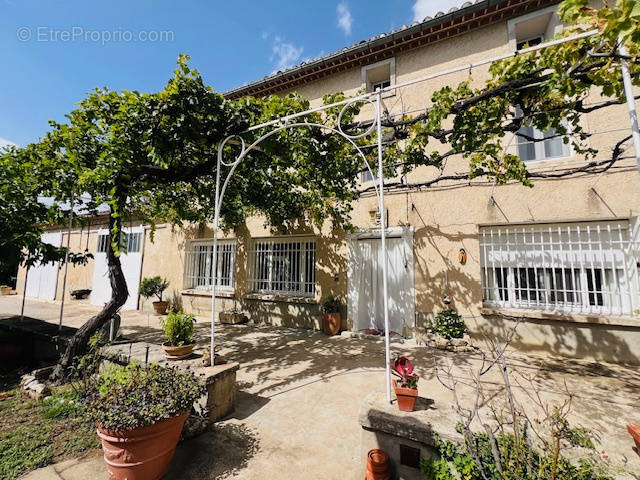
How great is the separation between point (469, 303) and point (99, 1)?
8.87 metres

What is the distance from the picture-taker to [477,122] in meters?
3.93

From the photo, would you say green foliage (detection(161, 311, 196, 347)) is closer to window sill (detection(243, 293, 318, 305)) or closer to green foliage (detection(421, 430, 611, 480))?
green foliage (detection(421, 430, 611, 480))

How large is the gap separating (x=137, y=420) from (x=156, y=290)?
8.98 metres

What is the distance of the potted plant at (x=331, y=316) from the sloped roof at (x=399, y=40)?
672cm

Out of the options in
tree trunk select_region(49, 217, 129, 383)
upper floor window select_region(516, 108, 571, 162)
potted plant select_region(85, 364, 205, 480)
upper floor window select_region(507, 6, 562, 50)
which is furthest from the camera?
upper floor window select_region(507, 6, 562, 50)

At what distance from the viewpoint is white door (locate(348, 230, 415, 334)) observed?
6820 millimetres

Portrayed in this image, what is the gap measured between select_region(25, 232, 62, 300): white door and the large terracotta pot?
14.9 metres

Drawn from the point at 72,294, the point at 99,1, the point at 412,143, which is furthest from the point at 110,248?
the point at 72,294

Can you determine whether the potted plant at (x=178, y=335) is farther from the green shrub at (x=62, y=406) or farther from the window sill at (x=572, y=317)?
the window sill at (x=572, y=317)

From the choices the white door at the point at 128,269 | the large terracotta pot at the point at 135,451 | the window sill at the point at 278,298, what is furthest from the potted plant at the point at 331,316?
the white door at the point at 128,269

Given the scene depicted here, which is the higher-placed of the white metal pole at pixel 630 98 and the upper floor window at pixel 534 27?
the upper floor window at pixel 534 27

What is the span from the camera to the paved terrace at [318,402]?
8.18ft

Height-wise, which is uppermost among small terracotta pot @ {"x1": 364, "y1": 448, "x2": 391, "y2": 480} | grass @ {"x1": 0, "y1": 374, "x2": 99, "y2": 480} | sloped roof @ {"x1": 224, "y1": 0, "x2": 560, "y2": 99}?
sloped roof @ {"x1": 224, "y1": 0, "x2": 560, "y2": 99}

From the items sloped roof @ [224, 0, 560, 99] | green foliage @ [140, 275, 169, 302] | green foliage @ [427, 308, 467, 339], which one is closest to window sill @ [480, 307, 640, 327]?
green foliage @ [427, 308, 467, 339]
